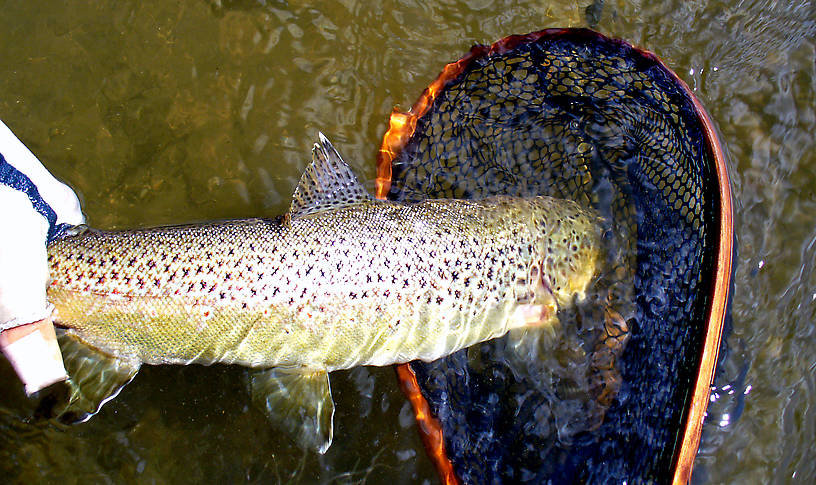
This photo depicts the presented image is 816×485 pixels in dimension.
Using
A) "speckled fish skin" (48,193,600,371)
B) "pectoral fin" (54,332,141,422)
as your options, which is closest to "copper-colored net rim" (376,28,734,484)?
"speckled fish skin" (48,193,600,371)

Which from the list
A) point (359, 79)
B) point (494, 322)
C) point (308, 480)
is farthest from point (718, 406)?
point (359, 79)

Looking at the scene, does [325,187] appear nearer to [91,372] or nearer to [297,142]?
[297,142]

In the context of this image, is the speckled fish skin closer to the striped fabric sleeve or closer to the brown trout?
the brown trout

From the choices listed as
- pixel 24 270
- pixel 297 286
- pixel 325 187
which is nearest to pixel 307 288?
pixel 297 286

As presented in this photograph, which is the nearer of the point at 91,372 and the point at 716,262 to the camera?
the point at 716,262

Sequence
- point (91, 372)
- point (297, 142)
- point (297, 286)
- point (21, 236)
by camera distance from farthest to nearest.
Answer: point (297, 142), point (91, 372), point (297, 286), point (21, 236)
